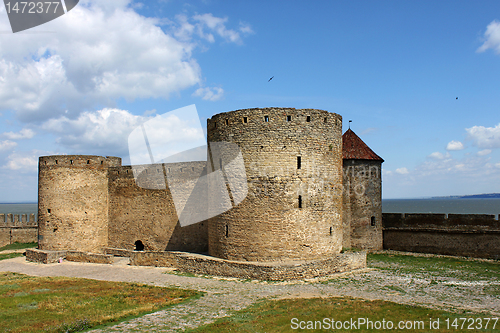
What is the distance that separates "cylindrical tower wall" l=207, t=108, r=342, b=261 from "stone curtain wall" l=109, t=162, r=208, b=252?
188 inches

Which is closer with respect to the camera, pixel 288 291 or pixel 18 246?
pixel 288 291

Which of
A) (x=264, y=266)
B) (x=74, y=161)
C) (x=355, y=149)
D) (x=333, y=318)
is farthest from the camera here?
(x=74, y=161)

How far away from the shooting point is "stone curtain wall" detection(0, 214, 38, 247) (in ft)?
100

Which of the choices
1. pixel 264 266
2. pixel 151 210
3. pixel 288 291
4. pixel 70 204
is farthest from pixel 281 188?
pixel 70 204

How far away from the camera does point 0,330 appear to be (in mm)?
10297

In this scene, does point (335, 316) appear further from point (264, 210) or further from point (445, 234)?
point (445, 234)

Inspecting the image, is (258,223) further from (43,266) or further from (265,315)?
(43,266)

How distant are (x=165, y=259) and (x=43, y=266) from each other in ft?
25.2

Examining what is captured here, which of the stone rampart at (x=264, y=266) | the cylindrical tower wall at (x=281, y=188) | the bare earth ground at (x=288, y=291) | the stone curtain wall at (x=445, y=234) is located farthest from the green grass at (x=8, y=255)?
the stone curtain wall at (x=445, y=234)

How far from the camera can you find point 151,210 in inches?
888

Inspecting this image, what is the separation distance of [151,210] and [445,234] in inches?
699

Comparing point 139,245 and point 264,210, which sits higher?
point 264,210

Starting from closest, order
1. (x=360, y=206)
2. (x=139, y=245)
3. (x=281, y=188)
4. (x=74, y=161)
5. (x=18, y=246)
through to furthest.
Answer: (x=281, y=188), (x=360, y=206), (x=139, y=245), (x=74, y=161), (x=18, y=246)

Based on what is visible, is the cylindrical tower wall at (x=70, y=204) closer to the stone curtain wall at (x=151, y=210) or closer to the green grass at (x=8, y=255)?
the stone curtain wall at (x=151, y=210)
